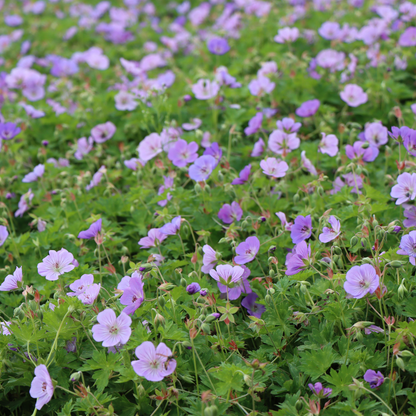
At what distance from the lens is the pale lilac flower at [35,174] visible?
319 cm

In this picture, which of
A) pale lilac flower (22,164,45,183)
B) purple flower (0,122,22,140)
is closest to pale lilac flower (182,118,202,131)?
pale lilac flower (22,164,45,183)

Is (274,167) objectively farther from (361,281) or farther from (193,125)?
(193,125)

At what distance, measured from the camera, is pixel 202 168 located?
2701 mm

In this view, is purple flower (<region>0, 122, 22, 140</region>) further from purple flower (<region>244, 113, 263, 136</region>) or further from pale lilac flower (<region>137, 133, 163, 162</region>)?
purple flower (<region>244, 113, 263, 136</region>)

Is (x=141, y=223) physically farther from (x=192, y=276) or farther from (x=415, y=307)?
(x=415, y=307)

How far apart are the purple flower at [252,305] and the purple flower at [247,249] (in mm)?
184

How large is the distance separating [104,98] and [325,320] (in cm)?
297

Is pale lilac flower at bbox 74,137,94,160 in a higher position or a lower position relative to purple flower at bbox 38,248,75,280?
lower

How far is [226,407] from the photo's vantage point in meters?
1.75

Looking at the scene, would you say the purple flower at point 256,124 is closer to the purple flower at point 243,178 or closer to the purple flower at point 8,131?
the purple flower at point 243,178

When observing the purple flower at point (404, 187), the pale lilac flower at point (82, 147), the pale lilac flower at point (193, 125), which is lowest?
the pale lilac flower at point (82, 147)

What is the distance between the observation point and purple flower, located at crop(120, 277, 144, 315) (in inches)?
78.0

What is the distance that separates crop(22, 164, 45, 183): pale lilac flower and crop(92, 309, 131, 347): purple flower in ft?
5.46

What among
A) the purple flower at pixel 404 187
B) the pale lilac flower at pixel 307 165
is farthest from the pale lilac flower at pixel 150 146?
the purple flower at pixel 404 187
